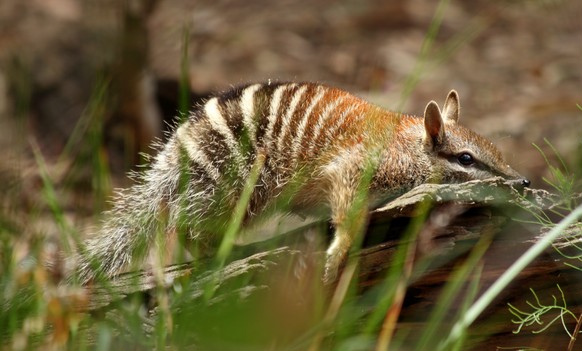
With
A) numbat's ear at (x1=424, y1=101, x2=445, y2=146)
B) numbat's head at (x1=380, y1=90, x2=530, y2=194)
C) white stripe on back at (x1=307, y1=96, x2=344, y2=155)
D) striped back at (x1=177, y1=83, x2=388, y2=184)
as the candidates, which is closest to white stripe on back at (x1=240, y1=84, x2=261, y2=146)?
striped back at (x1=177, y1=83, x2=388, y2=184)

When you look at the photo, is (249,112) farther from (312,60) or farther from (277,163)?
(312,60)

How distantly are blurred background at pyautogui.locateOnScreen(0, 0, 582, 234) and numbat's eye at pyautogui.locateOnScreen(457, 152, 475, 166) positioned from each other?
3206 mm

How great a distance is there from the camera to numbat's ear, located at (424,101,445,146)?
192 inches

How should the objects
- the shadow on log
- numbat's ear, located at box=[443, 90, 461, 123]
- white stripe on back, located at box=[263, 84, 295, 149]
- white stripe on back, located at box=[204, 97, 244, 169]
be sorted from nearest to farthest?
the shadow on log → white stripe on back, located at box=[204, 97, 244, 169] → white stripe on back, located at box=[263, 84, 295, 149] → numbat's ear, located at box=[443, 90, 461, 123]

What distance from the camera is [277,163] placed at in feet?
15.5

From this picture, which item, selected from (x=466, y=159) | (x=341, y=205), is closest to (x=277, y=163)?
(x=341, y=205)

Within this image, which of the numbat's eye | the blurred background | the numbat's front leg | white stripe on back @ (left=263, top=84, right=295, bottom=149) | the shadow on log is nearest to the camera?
the shadow on log

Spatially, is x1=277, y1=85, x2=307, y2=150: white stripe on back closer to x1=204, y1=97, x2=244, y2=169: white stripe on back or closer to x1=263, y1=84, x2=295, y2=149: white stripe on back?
x1=263, y1=84, x2=295, y2=149: white stripe on back

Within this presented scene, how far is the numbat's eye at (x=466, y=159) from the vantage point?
15.9 ft

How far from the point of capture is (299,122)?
477cm

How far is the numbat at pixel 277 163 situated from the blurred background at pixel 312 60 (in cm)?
323

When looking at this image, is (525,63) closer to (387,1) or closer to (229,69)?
(387,1)

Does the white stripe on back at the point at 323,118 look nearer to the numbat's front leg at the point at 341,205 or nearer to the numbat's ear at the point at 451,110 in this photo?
the numbat's front leg at the point at 341,205

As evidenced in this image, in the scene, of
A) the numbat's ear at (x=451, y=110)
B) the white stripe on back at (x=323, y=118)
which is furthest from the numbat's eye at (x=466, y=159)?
the white stripe on back at (x=323, y=118)
